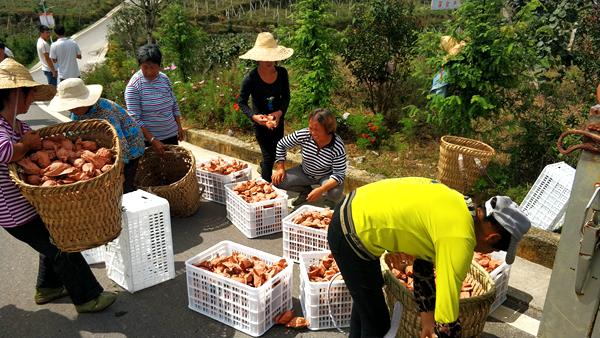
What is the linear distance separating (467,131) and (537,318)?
2606 millimetres

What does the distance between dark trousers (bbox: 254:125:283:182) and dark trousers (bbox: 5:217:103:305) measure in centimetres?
250

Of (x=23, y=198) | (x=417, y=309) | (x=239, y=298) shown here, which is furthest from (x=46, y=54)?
(x=417, y=309)

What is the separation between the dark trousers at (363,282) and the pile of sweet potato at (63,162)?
163 centimetres

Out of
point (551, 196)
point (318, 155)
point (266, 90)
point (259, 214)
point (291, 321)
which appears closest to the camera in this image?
point (291, 321)

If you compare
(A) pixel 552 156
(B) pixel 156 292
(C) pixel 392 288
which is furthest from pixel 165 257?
(A) pixel 552 156

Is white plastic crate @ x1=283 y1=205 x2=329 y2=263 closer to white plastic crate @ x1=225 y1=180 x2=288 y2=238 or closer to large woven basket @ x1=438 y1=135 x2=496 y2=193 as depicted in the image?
white plastic crate @ x1=225 y1=180 x2=288 y2=238

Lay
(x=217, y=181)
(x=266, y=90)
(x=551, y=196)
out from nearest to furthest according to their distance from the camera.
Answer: (x=551, y=196) → (x=266, y=90) → (x=217, y=181)

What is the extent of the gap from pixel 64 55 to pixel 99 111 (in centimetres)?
617

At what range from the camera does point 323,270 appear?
3.70m

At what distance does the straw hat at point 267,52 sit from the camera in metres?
5.21

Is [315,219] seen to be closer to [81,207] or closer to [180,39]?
[81,207]

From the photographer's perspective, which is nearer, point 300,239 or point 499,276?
point 499,276

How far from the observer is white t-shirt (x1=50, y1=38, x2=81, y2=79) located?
9.30m

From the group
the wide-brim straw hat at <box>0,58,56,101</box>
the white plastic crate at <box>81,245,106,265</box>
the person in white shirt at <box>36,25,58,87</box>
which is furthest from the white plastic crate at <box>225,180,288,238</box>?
the person in white shirt at <box>36,25,58,87</box>
